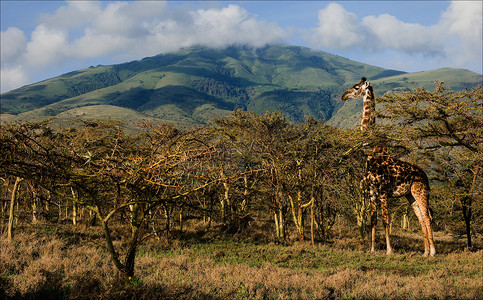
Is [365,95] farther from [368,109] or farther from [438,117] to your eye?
[438,117]

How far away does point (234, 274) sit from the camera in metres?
9.62

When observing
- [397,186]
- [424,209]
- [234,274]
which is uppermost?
[397,186]

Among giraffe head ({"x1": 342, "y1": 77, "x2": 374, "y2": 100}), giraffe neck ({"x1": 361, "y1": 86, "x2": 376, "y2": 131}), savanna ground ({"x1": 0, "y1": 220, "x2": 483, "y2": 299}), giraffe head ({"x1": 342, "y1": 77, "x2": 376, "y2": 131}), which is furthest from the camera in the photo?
giraffe head ({"x1": 342, "y1": 77, "x2": 374, "y2": 100})

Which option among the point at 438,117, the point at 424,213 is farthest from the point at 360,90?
the point at 424,213

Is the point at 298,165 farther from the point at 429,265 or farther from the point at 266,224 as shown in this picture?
the point at 266,224

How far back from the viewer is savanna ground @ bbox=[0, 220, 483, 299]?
6.93 meters

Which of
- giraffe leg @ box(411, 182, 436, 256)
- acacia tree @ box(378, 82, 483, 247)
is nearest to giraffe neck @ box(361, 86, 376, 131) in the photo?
acacia tree @ box(378, 82, 483, 247)

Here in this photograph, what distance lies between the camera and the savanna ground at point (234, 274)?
693cm

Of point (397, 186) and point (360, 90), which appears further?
point (360, 90)

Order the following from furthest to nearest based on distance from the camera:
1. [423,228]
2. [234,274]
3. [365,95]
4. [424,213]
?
1. [365,95]
2. [423,228]
3. [424,213]
4. [234,274]

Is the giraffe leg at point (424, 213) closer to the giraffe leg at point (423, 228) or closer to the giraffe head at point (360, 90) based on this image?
the giraffe leg at point (423, 228)

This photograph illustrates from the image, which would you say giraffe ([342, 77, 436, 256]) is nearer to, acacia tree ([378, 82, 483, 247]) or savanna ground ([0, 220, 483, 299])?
savanna ground ([0, 220, 483, 299])

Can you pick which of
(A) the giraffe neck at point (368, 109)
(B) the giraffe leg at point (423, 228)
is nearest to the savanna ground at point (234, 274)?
(B) the giraffe leg at point (423, 228)

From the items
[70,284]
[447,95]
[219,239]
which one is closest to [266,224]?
[219,239]
